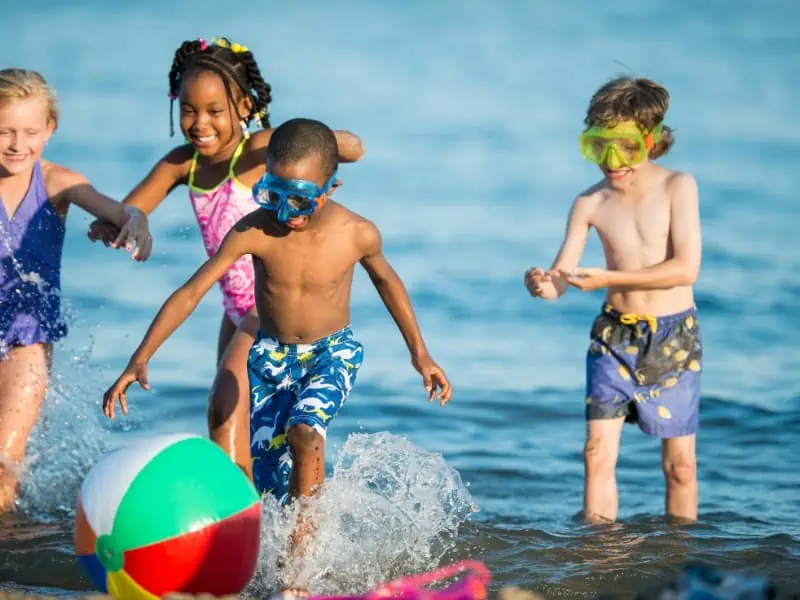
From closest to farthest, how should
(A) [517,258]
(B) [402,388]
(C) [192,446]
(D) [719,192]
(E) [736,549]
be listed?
(C) [192,446]
(E) [736,549]
(B) [402,388]
(A) [517,258]
(D) [719,192]

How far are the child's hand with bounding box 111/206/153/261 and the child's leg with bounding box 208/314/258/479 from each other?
0.65m

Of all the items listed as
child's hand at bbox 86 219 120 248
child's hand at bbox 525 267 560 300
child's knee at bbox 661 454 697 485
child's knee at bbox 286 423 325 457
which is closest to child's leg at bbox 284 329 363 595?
child's knee at bbox 286 423 325 457

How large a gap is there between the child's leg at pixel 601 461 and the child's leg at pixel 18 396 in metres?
2.67

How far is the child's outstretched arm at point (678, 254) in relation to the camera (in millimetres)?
6812

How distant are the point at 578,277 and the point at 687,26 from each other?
23040 millimetres

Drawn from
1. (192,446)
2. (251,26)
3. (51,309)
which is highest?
(251,26)

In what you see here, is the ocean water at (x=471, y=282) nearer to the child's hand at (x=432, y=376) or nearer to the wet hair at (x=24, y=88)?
the child's hand at (x=432, y=376)

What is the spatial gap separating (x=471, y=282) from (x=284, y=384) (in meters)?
7.07

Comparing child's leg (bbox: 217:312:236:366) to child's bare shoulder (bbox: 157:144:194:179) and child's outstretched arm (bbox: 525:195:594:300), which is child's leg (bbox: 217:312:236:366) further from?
child's outstretched arm (bbox: 525:195:594:300)

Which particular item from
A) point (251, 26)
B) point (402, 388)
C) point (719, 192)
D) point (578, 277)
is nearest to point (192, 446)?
point (578, 277)

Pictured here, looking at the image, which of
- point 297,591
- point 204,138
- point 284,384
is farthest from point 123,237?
point 297,591

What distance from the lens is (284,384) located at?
6.43 metres

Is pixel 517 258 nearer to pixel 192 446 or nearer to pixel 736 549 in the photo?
pixel 736 549

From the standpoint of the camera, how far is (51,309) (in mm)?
7164
